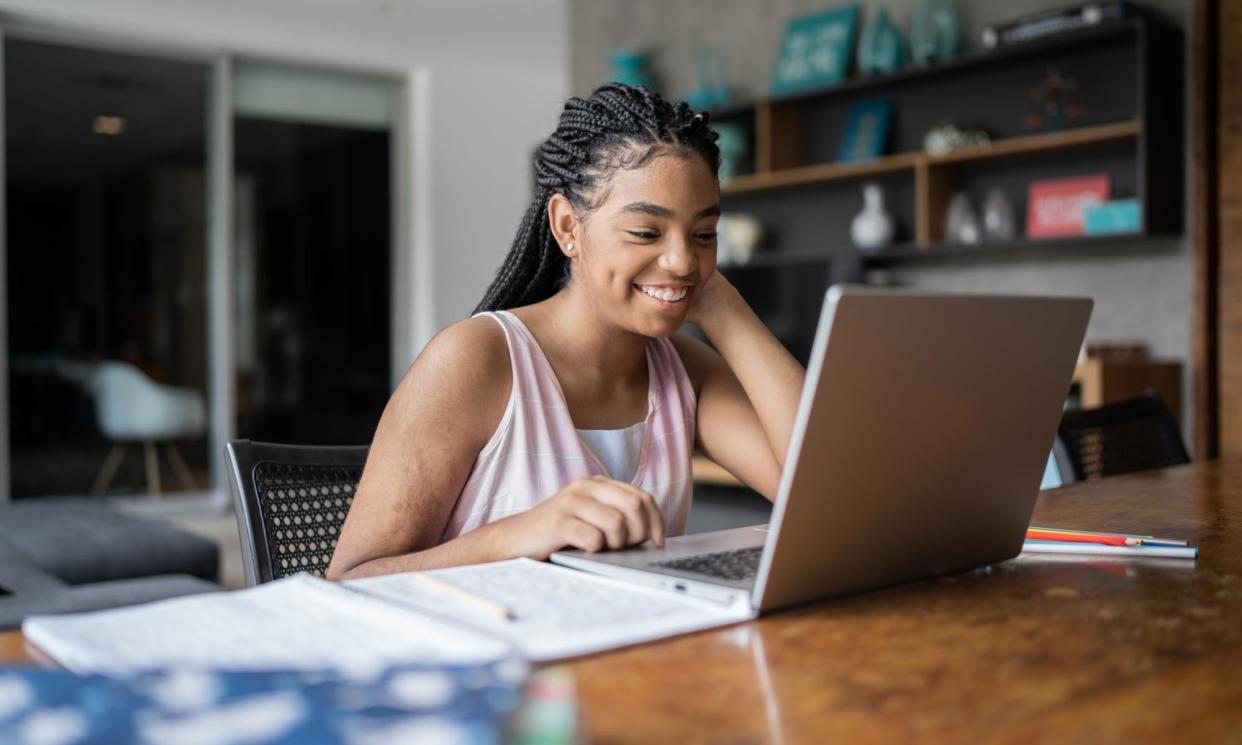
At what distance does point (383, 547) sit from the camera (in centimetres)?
117

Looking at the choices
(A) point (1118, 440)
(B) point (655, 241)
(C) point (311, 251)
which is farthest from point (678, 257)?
(C) point (311, 251)

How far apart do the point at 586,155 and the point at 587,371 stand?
257mm

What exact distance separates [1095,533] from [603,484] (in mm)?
459

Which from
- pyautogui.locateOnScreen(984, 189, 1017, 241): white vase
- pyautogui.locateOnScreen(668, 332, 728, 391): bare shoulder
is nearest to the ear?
pyautogui.locateOnScreen(668, 332, 728, 391): bare shoulder

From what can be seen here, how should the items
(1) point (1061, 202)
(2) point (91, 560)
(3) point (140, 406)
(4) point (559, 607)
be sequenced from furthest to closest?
(3) point (140, 406) → (1) point (1061, 202) → (2) point (91, 560) → (4) point (559, 607)

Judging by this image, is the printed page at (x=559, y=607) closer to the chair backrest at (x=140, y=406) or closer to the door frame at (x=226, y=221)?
the door frame at (x=226, y=221)

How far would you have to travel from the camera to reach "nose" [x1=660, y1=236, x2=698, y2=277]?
126 cm

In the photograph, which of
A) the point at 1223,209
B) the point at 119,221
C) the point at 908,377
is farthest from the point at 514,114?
the point at 908,377

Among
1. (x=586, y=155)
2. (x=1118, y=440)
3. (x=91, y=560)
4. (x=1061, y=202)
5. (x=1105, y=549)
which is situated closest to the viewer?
(x=1105, y=549)

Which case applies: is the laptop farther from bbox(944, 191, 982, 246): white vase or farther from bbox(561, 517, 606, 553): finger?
bbox(944, 191, 982, 246): white vase

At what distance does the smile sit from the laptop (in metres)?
0.36

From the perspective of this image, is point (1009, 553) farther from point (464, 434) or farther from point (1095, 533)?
point (464, 434)

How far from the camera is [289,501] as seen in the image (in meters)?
1.28

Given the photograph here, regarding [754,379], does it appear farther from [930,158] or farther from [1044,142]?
[930,158]
